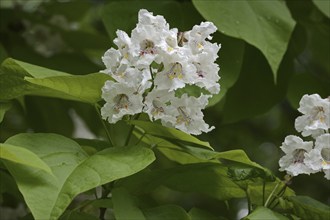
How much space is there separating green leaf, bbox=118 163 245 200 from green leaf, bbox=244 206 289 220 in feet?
0.43

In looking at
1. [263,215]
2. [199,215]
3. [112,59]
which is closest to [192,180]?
[199,215]

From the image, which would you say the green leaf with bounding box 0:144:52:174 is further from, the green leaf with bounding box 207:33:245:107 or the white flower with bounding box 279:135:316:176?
the green leaf with bounding box 207:33:245:107

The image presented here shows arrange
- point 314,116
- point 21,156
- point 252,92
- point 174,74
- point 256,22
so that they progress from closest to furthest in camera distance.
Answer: point 21,156 → point 174,74 → point 314,116 → point 256,22 → point 252,92

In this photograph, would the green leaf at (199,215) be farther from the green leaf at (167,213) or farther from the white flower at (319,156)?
the white flower at (319,156)

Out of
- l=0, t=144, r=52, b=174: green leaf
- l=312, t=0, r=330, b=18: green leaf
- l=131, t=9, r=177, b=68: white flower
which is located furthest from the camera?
l=312, t=0, r=330, b=18: green leaf

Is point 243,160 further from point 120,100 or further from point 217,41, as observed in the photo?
point 217,41

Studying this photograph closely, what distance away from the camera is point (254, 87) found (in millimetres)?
1866

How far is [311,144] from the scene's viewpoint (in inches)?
50.6

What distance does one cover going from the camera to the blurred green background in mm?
1629

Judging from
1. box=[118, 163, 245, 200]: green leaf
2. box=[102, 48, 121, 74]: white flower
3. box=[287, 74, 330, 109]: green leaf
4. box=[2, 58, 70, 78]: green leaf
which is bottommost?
box=[287, 74, 330, 109]: green leaf

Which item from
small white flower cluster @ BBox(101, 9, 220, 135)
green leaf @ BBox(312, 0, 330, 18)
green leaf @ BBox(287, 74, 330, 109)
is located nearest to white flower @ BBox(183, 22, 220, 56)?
small white flower cluster @ BBox(101, 9, 220, 135)

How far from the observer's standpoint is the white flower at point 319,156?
1261 millimetres

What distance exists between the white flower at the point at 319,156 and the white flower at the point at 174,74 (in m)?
0.25

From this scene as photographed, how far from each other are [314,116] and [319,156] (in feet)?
0.25
